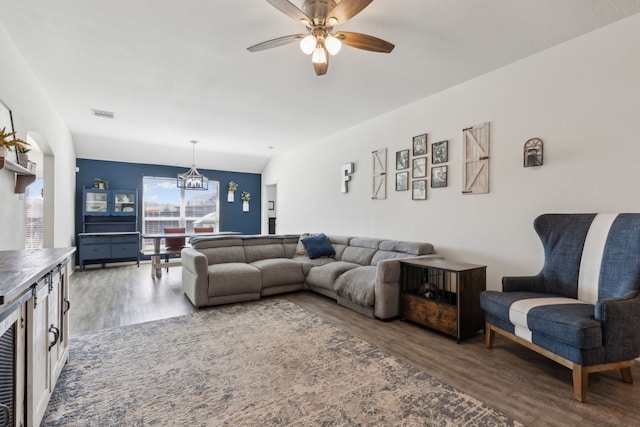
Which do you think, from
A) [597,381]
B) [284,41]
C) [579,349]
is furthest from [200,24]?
[597,381]

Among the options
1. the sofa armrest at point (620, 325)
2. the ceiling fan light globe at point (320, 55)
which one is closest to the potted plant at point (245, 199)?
the ceiling fan light globe at point (320, 55)

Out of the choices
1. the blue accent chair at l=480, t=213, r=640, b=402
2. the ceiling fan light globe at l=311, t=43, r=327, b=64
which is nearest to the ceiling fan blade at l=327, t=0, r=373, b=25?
the ceiling fan light globe at l=311, t=43, r=327, b=64

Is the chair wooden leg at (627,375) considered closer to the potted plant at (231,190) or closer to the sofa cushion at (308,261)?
the sofa cushion at (308,261)

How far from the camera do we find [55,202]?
464 cm

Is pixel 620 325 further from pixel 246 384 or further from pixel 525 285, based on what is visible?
pixel 246 384

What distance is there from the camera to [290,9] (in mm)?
2002

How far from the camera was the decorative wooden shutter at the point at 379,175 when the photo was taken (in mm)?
4758

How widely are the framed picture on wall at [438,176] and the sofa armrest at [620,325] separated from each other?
2.11m

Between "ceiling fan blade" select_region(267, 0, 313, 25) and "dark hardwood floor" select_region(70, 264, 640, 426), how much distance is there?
8.79 feet

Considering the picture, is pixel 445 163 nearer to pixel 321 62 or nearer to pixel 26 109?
pixel 321 62

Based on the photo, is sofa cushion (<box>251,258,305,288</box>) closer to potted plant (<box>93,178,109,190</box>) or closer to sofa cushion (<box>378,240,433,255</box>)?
sofa cushion (<box>378,240,433,255</box>)

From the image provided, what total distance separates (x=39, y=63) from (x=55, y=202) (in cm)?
229

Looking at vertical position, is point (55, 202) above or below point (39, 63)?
below

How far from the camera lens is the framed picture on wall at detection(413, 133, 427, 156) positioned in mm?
4129
